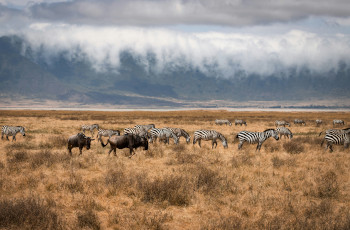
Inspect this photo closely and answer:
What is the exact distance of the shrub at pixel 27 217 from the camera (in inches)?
330

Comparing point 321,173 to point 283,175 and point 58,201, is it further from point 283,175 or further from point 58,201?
point 58,201

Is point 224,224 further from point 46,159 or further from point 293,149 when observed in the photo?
point 293,149

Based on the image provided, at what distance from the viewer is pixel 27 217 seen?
8508 mm

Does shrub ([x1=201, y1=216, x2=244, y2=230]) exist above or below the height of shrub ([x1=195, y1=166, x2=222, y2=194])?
below

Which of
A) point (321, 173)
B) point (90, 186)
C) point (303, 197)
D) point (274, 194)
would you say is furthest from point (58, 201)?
point (321, 173)

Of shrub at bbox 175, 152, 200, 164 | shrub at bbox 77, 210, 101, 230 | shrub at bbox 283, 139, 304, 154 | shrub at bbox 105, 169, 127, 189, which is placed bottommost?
shrub at bbox 77, 210, 101, 230

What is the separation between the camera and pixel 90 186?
12094mm

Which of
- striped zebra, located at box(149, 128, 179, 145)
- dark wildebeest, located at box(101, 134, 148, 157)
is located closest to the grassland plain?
dark wildebeest, located at box(101, 134, 148, 157)

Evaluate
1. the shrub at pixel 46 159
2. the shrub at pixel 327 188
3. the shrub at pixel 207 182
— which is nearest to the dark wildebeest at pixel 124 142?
the shrub at pixel 46 159

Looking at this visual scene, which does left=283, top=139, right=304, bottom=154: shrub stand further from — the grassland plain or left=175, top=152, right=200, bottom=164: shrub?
left=175, top=152, right=200, bottom=164: shrub

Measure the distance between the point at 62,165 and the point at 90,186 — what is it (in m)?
4.16

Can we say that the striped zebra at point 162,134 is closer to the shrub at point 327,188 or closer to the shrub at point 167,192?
the shrub at point 327,188

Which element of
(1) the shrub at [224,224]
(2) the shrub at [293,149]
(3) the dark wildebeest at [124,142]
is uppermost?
(3) the dark wildebeest at [124,142]

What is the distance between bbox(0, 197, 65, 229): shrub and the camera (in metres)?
8.38
